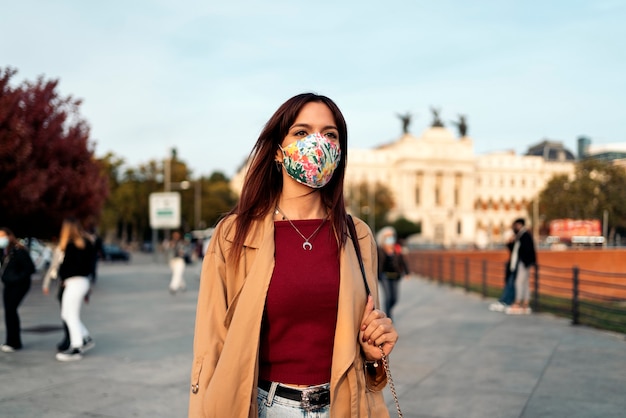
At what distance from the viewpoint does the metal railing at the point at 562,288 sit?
1205cm

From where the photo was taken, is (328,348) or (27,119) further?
(27,119)

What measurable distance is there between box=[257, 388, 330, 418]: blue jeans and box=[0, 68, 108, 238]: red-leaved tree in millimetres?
19260

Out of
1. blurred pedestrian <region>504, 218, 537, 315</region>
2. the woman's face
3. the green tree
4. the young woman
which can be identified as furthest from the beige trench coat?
the green tree

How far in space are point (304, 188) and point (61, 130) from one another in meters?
Result: 22.6

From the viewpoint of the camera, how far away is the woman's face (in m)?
2.57

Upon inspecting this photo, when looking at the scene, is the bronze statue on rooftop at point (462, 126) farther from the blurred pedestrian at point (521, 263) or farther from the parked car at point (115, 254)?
the blurred pedestrian at point (521, 263)

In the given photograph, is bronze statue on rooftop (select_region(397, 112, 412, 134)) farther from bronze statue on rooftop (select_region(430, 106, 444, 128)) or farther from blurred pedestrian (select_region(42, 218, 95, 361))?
blurred pedestrian (select_region(42, 218, 95, 361))

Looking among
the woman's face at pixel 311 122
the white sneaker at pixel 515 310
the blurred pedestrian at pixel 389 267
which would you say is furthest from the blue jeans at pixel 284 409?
the white sneaker at pixel 515 310

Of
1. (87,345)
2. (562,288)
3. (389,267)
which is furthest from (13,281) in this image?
(562,288)

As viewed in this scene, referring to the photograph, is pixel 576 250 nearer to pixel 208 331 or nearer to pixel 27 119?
pixel 27 119

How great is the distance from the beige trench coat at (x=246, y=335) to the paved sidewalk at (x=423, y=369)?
4.01 metres

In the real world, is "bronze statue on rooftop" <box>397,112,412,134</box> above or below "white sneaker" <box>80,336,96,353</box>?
above

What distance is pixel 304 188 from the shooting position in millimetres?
2607

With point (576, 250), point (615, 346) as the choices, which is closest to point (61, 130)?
point (615, 346)
